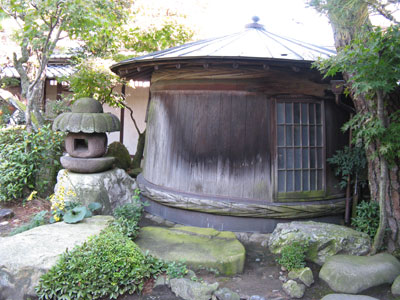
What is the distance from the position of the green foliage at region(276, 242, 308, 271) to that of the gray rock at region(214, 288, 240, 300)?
99cm

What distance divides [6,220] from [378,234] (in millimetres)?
6365

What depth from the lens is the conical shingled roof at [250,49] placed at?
545cm

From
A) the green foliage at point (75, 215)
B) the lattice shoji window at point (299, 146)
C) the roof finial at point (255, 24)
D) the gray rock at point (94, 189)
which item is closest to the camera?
the green foliage at point (75, 215)

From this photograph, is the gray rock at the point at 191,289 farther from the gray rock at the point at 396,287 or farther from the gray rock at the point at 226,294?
the gray rock at the point at 396,287

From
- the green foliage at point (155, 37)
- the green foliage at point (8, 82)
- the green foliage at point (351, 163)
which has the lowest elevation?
the green foliage at point (351, 163)

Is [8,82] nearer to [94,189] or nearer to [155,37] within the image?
[155,37]

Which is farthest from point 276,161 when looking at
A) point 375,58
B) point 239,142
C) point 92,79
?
point 92,79

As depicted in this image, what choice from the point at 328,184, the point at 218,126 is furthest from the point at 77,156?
the point at 328,184

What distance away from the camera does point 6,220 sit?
6684 mm

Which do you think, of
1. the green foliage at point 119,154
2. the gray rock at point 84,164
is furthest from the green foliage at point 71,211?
the green foliage at point 119,154

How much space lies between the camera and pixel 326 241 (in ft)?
15.9

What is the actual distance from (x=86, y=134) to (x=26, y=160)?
1.80 m

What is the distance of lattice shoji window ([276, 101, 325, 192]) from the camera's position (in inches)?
238

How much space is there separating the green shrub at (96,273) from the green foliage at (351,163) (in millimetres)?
3646
